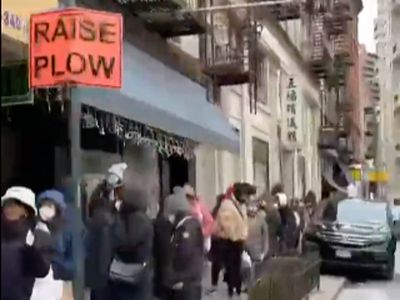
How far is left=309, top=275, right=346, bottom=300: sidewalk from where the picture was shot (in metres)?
16.8

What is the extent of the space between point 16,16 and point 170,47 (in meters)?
8.94

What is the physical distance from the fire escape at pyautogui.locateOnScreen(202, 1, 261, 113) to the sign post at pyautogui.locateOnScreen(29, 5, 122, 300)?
13.4 metres

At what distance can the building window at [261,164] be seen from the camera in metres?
28.9

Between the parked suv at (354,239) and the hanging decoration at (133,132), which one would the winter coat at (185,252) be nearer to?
the hanging decoration at (133,132)

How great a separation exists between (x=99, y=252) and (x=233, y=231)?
5.24 metres

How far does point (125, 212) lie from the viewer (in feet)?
29.0

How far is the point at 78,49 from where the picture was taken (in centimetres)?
646

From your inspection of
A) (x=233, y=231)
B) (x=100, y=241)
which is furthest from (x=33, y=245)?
(x=233, y=231)

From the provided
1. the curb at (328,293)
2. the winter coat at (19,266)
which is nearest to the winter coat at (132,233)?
the winter coat at (19,266)

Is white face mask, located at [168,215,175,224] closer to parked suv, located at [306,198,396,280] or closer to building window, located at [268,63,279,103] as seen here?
parked suv, located at [306,198,396,280]

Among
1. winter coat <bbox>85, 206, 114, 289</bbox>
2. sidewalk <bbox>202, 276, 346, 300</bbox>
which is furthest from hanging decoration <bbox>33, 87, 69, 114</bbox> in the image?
sidewalk <bbox>202, 276, 346, 300</bbox>

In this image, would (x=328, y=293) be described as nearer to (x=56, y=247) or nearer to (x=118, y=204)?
(x=118, y=204)

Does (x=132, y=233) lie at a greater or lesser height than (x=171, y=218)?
lesser

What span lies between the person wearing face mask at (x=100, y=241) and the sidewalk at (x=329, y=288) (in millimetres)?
7265
